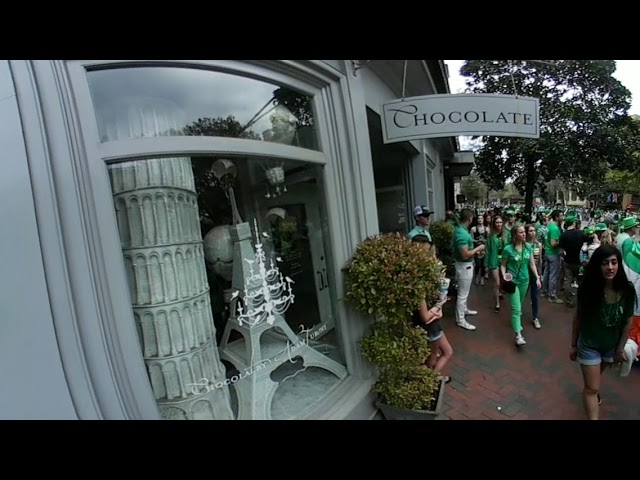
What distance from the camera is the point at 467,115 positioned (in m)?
2.86

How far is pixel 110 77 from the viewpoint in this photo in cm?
172

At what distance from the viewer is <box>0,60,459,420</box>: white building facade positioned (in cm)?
150

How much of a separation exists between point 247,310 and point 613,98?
7.65 meters

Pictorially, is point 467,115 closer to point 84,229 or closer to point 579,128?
point 84,229

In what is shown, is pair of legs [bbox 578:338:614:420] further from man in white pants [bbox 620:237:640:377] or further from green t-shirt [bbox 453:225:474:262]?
green t-shirt [bbox 453:225:474:262]

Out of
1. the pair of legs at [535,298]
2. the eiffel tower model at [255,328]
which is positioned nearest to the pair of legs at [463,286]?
the pair of legs at [535,298]

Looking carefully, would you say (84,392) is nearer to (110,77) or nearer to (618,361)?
(110,77)

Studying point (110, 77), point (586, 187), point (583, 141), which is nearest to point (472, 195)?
point (586, 187)

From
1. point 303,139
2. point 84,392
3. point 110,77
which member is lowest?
point 84,392

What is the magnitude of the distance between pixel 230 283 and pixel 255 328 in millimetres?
434

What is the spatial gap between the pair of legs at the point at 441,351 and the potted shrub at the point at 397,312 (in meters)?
0.28

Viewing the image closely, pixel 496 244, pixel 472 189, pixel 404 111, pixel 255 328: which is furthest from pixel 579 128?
pixel 472 189

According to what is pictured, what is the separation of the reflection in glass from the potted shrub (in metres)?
1.30

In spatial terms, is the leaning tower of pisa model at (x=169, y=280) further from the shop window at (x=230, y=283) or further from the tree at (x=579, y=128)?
the tree at (x=579, y=128)
